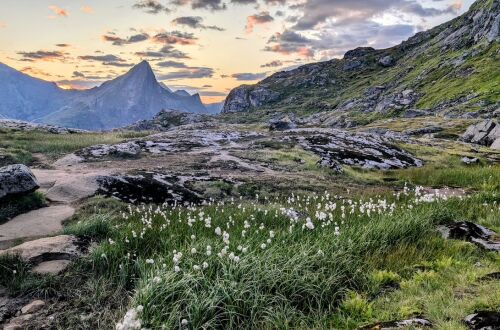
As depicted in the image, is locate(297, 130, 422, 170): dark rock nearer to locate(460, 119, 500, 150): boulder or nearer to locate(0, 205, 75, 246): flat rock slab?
locate(0, 205, 75, 246): flat rock slab

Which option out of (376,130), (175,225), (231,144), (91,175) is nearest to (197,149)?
(231,144)

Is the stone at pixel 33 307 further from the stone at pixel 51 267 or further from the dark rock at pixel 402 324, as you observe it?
the dark rock at pixel 402 324

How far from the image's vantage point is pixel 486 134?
222 ft

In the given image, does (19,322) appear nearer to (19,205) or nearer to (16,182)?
(19,205)

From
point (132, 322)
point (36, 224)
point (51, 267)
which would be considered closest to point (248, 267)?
point (132, 322)

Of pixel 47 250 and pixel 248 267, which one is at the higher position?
pixel 248 267

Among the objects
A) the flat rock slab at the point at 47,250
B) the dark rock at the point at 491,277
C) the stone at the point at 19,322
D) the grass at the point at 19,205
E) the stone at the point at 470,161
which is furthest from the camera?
the stone at the point at 470,161

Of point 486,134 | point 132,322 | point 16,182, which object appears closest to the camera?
point 132,322

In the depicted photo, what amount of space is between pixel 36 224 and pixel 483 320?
12721 millimetres

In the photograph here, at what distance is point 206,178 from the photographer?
21.7 meters

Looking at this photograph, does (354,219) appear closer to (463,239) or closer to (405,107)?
(463,239)

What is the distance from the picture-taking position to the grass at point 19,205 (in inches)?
543

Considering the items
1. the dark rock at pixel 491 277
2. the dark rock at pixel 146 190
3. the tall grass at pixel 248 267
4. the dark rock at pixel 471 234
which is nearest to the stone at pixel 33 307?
the tall grass at pixel 248 267

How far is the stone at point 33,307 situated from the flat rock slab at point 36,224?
4091 mm
